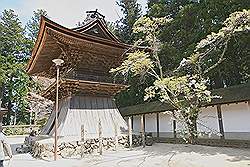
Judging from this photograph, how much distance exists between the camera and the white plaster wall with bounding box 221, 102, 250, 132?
12820 millimetres

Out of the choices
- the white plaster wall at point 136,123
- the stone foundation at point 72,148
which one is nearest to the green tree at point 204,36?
the white plaster wall at point 136,123

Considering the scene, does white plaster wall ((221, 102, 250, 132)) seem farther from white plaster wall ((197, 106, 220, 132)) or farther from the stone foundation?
the stone foundation

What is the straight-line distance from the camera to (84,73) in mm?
14625

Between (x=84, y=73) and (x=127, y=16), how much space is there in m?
21.1

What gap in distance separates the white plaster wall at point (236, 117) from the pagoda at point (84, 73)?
6.17 meters

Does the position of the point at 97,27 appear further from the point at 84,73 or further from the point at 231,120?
the point at 231,120

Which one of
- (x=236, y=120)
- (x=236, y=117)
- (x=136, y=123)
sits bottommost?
(x=136, y=123)

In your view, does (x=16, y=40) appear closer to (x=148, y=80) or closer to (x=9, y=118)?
(x=9, y=118)

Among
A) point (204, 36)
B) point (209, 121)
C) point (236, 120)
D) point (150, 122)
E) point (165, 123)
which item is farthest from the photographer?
point (150, 122)

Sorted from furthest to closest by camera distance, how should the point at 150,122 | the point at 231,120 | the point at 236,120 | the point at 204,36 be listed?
the point at 150,122, the point at 204,36, the point at 231,120, the point at 236,120

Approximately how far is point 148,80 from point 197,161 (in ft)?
52.6

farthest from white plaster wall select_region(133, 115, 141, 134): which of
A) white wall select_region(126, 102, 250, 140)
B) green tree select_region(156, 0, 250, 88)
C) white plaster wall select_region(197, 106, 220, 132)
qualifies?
white plaster wall select_region(197, 106, 220, 132)

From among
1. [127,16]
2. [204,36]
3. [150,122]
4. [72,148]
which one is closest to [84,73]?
[72,148]

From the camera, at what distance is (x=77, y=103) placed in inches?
557
